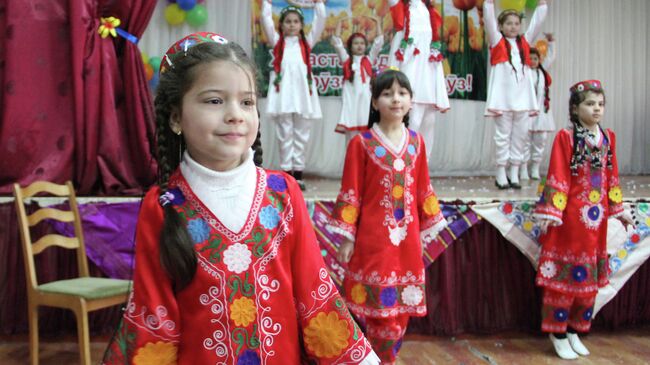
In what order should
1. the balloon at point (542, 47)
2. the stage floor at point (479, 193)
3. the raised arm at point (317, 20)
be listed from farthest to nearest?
the balloon at point (542, 47) < the raised arm at point (317, 20) < the stage floor at point (479, 193)

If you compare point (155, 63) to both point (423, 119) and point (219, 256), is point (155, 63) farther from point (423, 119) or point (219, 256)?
point (219, 256)

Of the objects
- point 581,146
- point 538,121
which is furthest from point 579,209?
point 538,121

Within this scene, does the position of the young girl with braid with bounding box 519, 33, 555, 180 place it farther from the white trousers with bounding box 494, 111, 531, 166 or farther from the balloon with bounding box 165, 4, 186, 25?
the balloon with bounding box 165, 4, 186, 25

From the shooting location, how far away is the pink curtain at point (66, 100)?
3.61 meters

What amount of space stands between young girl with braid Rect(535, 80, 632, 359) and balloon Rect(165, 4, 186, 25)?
4380 mm

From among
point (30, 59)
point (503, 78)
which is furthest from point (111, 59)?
point (503, 78)

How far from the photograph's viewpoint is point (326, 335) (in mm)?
1182

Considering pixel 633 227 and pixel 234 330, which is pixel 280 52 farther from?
pixel 234 330

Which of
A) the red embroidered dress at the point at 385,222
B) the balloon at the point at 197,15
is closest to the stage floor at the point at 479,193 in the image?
the red embroidered dress at the point at 385,222

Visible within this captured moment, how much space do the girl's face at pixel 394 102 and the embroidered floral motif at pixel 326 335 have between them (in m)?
1.43

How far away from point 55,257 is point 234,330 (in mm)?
2351

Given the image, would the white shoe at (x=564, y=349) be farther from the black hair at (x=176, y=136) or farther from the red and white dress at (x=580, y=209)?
the black hair at (x=176, y=136)

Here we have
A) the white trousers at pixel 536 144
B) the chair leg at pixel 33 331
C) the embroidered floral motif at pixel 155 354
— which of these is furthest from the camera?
the white trousers at pixel 536 144

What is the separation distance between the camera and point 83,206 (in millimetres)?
3174
